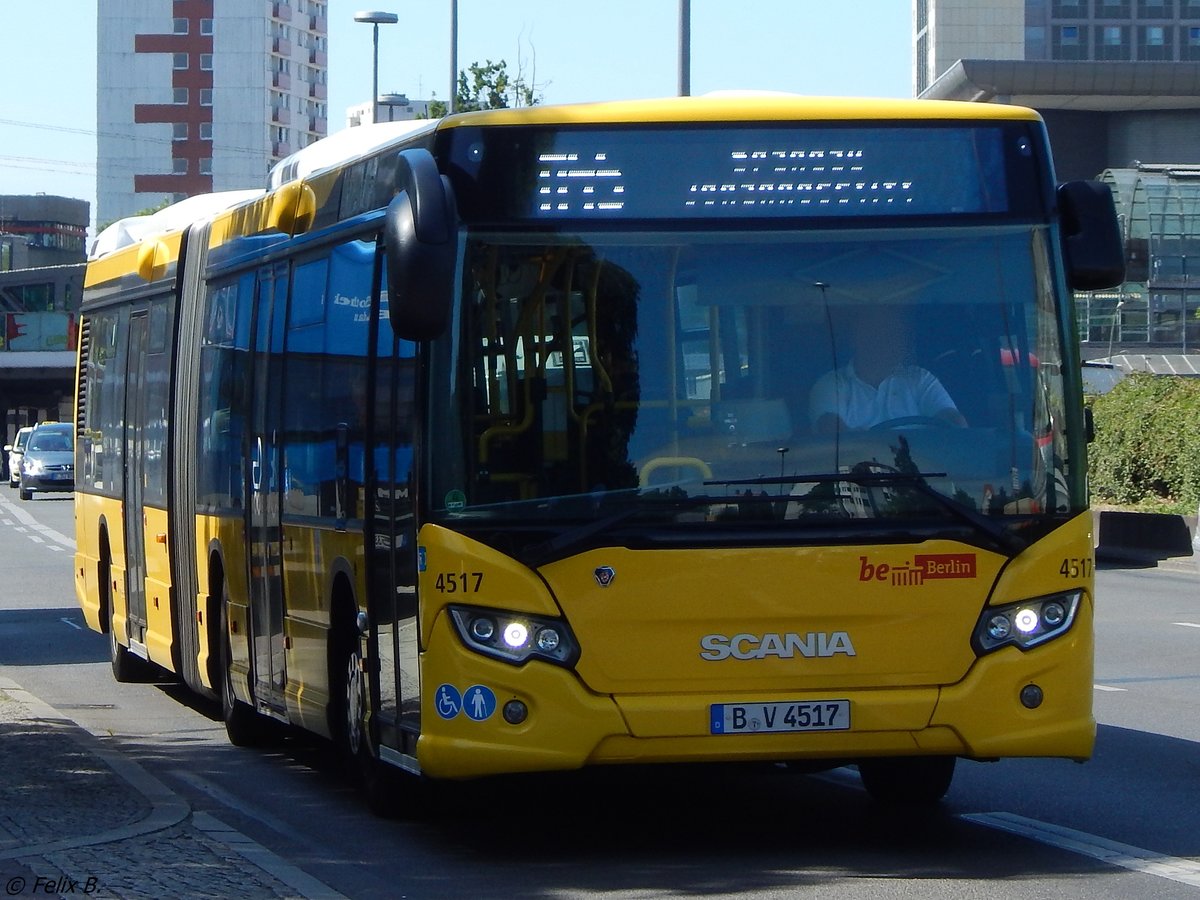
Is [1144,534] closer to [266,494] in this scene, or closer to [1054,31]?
[266,494]

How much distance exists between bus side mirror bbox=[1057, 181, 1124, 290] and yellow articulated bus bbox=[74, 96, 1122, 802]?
0.01m

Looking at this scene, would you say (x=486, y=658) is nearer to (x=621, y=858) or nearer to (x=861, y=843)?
(x=621, y=858)

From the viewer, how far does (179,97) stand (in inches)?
5891

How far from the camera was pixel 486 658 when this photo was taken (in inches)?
299

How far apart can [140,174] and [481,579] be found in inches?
5846

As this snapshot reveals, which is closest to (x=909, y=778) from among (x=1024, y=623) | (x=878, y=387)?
(x=1024, y=623)

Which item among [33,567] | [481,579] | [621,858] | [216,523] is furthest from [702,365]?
[33,567]

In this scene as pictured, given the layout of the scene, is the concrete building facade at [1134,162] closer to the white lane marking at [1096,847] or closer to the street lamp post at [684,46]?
the street lamp post at [684,46]

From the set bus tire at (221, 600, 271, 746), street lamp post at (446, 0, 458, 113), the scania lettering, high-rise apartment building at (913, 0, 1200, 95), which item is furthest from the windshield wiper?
high-rise apartment building at (913, 0, 1200, 95)

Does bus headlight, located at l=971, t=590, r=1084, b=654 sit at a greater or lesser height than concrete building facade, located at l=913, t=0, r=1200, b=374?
lesser

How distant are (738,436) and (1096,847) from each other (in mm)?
2069

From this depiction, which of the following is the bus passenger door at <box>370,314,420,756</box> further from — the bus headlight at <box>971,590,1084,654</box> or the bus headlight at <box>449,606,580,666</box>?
the bus headlight at <box>971,590,1084,654</box>

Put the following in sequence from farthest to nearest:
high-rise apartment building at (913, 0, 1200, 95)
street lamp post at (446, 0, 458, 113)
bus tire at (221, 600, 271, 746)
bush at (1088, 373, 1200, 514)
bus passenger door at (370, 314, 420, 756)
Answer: high-rise apartment building at (913, 0, 1200, 95)
street lamp post at (446, 0, 458, 113)
bush at (1088, 373, 1200, 514)
bus tire at (221, 600, 271, 746)
bus passenger door at (370, 314, 420, 756)

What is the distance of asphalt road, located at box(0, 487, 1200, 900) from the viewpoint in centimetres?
751
